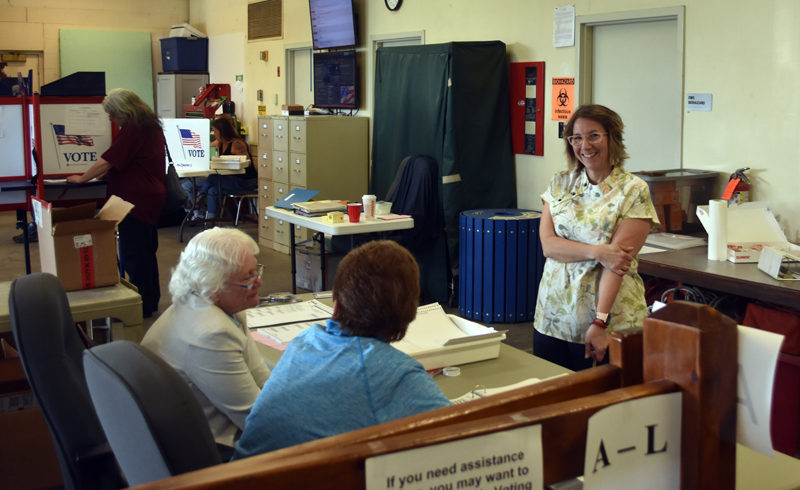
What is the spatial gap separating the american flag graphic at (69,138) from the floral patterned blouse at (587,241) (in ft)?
11.4

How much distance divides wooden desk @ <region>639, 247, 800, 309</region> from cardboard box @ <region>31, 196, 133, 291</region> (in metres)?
2.28

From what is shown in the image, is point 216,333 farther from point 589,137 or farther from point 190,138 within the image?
point 190,138

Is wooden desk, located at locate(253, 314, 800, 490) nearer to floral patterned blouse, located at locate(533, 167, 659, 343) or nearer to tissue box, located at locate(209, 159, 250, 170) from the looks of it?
floral patterned blouse, located at locate(533, 167, 659, 343)

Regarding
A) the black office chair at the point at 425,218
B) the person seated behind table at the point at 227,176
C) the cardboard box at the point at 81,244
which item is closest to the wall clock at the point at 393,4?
the black office chair at the point at 425,218

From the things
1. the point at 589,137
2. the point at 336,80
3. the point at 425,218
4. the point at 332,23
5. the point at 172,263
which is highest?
the point at 332,23

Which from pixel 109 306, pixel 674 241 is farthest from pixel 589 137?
pixel 109 306

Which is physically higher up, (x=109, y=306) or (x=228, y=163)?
(x=228, y=163)

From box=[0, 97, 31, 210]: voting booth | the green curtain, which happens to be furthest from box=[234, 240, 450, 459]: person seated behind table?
the green curtain

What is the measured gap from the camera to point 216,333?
197cm

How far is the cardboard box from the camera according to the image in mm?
3006

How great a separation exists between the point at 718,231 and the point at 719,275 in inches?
14.3

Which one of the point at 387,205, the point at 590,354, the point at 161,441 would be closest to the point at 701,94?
the point at 387,205

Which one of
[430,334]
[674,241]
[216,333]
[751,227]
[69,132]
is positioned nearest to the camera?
[216,333]

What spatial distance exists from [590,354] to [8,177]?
406 centimetres
